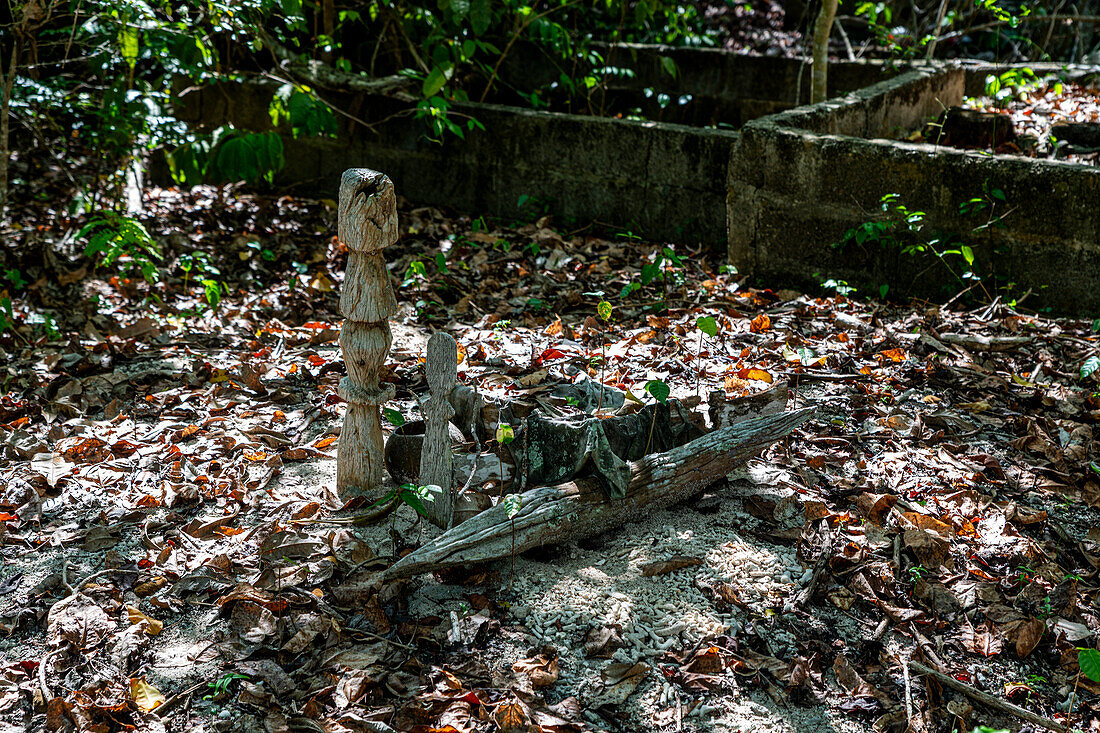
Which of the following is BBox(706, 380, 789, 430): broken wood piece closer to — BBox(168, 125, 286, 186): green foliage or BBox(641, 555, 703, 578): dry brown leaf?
BBox(641, 555, 703, 578): dry brown leaf

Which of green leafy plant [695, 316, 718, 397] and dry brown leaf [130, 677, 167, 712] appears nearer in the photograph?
dry brown leaf [130, 677, 167, 712]

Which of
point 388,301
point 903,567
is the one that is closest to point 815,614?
point 903,567

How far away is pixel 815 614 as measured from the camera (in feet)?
8.68

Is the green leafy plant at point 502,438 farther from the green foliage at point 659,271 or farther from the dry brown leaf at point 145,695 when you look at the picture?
the green foliage at point 659,271

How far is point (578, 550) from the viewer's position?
2824 mm

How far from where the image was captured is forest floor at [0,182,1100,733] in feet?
7.82

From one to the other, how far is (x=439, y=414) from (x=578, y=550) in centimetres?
60

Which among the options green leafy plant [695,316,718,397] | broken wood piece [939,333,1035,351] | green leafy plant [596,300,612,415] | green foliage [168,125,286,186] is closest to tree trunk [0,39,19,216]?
green foliage [168,125,286,186]

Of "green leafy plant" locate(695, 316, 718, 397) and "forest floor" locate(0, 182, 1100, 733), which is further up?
"green leafy plant" locate(695, 316, 718, 397)

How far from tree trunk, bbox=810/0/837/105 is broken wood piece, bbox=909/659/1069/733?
403cm

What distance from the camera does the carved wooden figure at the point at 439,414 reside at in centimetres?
277

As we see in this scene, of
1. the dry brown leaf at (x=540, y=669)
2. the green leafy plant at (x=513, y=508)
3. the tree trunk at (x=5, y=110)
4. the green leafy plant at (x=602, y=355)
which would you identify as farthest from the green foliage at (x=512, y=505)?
the tree trunk at (x=5, y=110)

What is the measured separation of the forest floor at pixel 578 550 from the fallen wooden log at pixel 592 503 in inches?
3.6

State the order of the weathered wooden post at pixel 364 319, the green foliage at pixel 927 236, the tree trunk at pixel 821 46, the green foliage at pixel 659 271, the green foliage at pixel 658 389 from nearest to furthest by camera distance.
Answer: the weathered wooden post at pixel 364 319 → the green foliage at pixel 658 389 → the green foliage at pixel 927 236 → the green foliage at pixel 659 271 → the tree trunk at pixel 821 46
